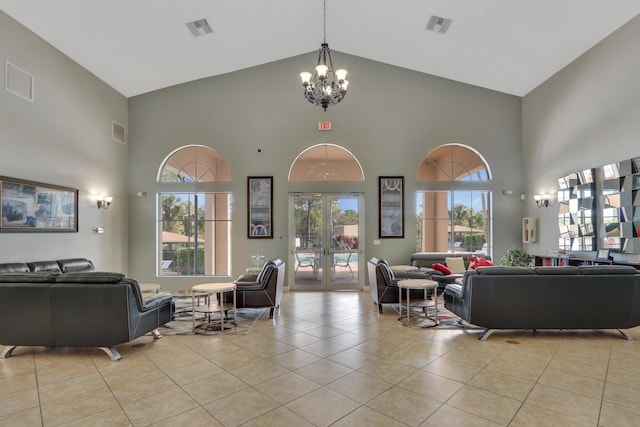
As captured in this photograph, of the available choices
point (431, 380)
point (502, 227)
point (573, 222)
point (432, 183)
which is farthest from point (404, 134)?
point (431, 380)

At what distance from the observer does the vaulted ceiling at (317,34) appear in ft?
17.9

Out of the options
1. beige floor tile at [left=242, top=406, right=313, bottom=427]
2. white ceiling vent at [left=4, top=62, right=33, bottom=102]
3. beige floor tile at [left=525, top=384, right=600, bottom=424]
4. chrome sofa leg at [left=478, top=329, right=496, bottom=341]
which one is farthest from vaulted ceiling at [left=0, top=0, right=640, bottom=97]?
beige floor tile at [left=242, top=406, right=313, bottom=427]

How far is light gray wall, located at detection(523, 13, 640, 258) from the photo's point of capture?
213 inches

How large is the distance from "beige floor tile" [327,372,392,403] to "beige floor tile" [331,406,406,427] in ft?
0.61

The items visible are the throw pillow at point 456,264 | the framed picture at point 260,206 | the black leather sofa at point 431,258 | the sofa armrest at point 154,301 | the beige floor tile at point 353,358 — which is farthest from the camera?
the framed picture at point 260,206

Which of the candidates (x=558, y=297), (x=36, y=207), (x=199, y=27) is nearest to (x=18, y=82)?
(x=36, y=207)

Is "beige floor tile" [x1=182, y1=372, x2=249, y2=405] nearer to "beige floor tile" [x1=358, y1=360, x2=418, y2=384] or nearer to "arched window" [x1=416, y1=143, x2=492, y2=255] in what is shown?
"beige floor tile" [x1=358, y1=360, x2=418, y2=384]

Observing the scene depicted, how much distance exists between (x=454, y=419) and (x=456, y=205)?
6.47m

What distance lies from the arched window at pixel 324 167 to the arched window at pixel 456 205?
1.62 meters

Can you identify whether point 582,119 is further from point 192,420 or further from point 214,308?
point 192,420

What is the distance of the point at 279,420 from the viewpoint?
2.57 m

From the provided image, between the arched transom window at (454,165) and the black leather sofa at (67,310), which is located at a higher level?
the arched transom window at (454,165)

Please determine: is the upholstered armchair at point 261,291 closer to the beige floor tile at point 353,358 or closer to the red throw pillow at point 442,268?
the beige floor tile at point 353,358

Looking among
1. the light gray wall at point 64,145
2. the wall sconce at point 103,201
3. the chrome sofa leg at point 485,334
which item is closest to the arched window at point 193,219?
the light gray wall at point 64,145
